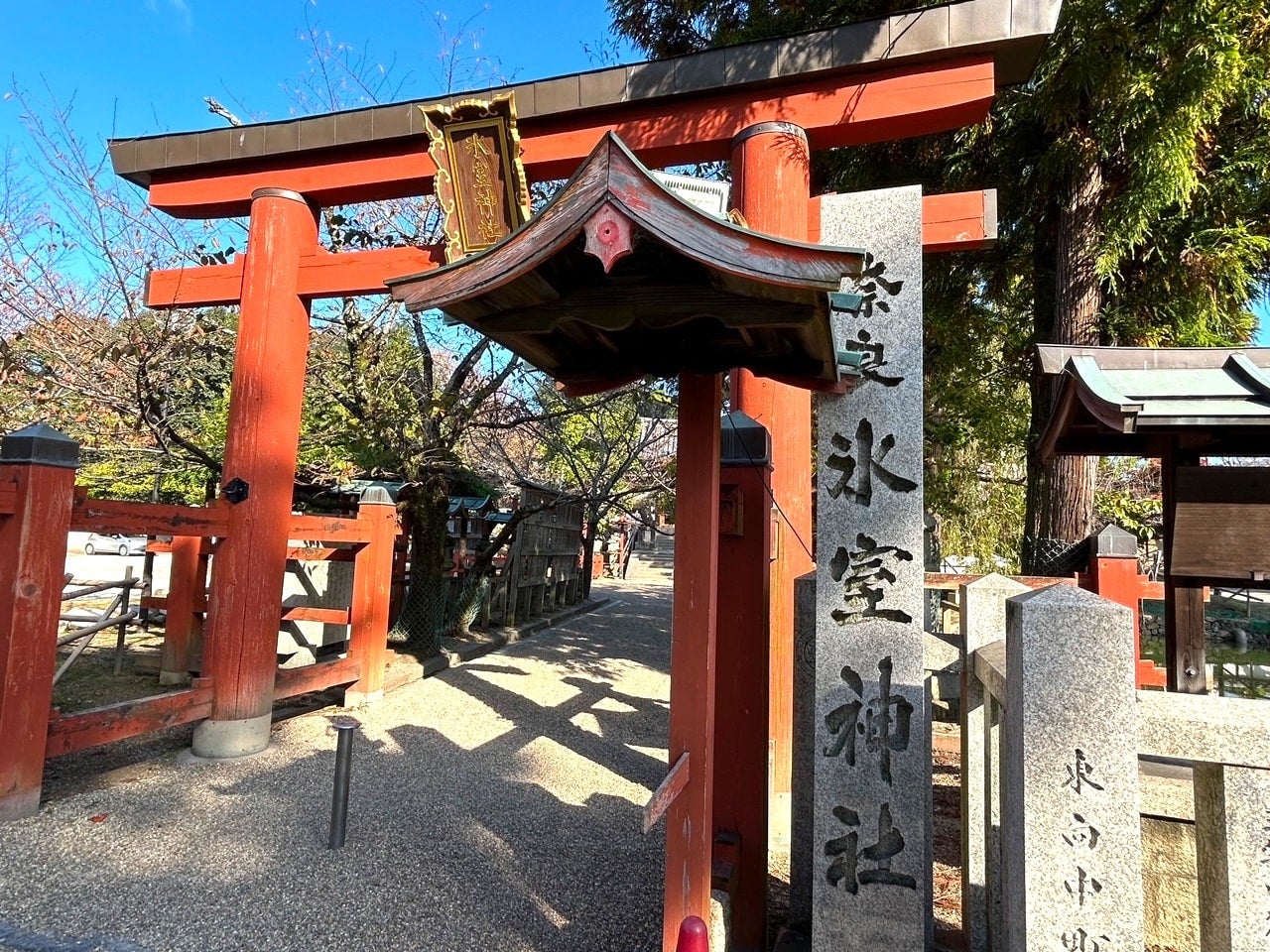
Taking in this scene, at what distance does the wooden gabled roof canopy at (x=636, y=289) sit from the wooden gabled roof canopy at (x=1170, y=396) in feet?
6.55

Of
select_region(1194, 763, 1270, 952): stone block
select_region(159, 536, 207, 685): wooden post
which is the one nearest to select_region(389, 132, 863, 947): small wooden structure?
select_region(1194, 763, 1270, 952): stone block

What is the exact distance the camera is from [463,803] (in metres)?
4.31

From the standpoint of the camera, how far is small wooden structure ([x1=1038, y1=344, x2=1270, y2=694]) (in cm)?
344

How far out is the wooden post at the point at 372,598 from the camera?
6531 millimetres

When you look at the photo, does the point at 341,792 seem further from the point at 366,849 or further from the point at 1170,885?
the point at 1170,885

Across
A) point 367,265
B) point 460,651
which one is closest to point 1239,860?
point 367,265

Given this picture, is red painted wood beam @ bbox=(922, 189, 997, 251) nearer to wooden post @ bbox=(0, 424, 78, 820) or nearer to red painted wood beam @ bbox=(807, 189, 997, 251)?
red painted wood beam @ bbox=(807, 189, 997, 251)

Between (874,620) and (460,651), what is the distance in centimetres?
757

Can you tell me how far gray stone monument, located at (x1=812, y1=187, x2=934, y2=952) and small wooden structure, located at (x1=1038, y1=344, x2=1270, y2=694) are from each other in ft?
5.06

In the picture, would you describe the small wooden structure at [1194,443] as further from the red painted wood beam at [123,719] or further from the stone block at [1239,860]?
the red painted wood beam at [123,719]

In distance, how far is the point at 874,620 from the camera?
263cm

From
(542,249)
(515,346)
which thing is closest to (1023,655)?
(542,249)

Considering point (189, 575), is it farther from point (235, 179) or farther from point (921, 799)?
point (921, 799)

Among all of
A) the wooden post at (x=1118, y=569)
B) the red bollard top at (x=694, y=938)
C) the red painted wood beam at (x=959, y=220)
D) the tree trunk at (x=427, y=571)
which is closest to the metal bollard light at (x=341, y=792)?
the red bollard top at (x=694, y=938)
